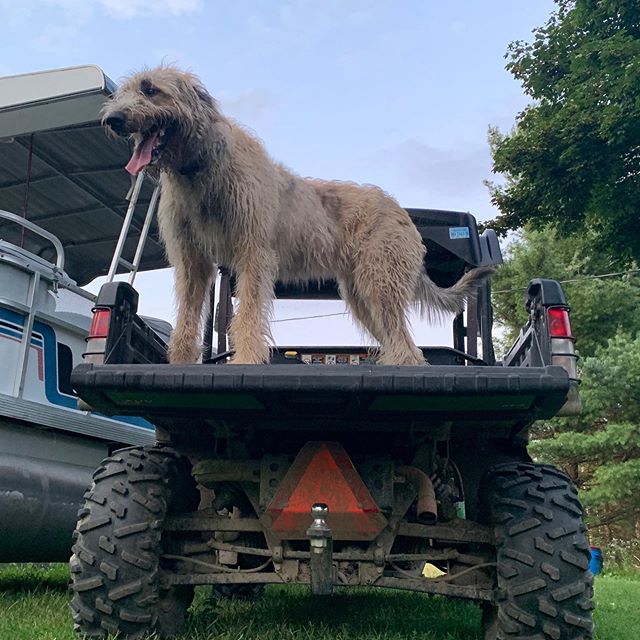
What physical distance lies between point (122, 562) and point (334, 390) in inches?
48.5

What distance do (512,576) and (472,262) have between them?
2698 millimetres

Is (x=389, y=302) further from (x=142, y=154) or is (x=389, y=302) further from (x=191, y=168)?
(x=142, y=154)

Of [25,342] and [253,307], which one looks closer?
[253,307]

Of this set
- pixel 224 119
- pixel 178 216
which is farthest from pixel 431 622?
pixel 224 119

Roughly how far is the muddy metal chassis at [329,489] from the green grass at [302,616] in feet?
1.20

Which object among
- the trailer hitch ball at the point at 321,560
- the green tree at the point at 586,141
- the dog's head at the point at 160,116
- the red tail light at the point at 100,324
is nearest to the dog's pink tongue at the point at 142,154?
the dog's head at the point at 160,116

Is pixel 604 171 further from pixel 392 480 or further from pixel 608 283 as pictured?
pixel 392 480

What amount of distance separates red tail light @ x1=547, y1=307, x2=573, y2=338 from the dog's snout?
218 centimetres

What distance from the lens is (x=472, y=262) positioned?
5.36 metres

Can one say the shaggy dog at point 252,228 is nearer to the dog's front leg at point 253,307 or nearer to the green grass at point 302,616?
the dog's front leg at point 253,307

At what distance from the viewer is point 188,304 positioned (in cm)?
430

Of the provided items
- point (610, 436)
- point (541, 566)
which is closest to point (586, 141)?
point (610, 436)

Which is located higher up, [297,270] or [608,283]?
[608,283]

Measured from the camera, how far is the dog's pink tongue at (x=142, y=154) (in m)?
3.70
